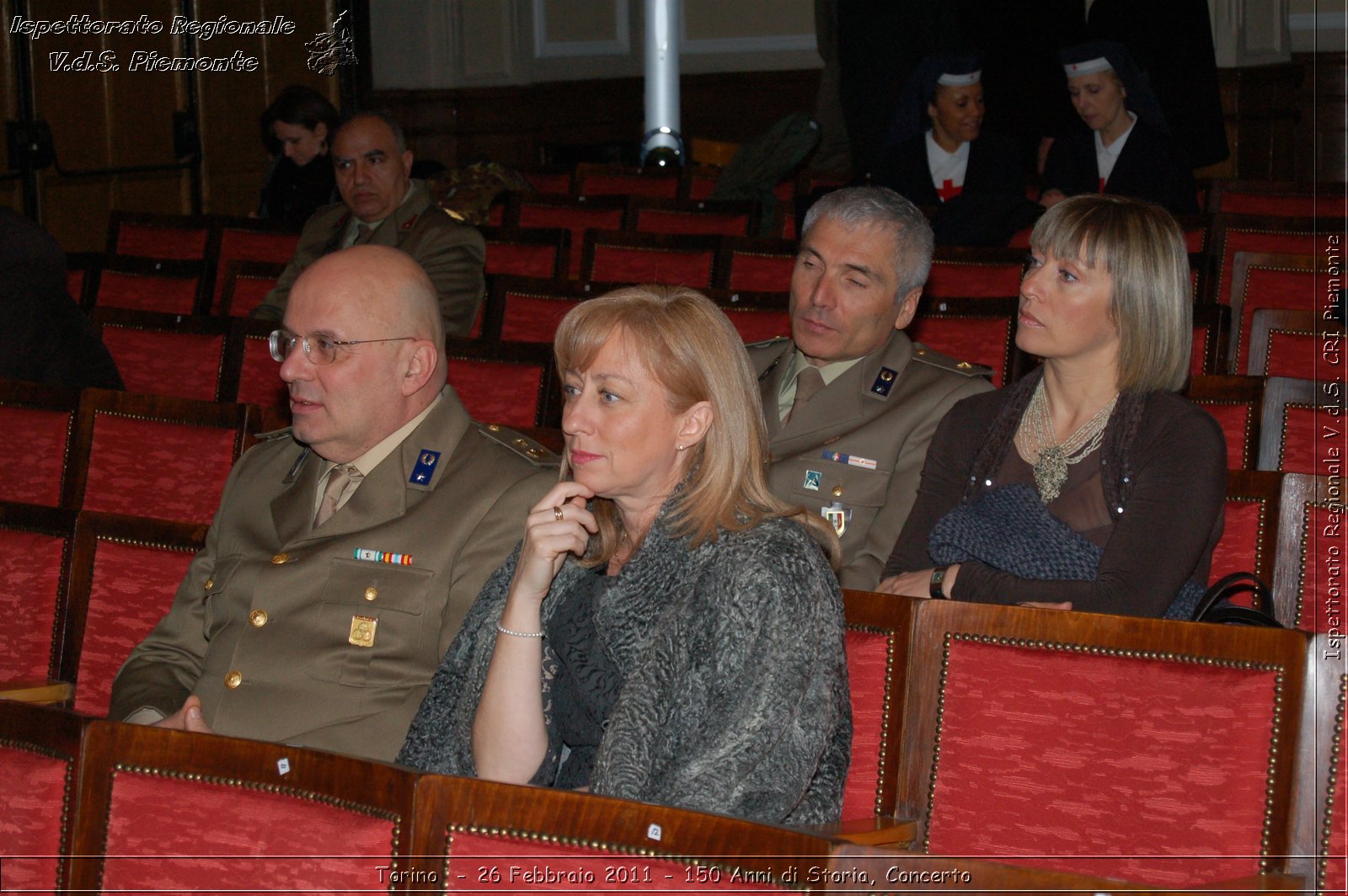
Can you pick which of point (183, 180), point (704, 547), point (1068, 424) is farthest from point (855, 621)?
point (183, 180)

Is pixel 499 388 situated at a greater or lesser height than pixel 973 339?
lesser

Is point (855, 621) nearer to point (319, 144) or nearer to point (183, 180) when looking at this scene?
point (319, 144)

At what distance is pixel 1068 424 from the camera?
2434 millimetres

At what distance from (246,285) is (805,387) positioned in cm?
269

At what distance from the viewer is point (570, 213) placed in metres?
6.05

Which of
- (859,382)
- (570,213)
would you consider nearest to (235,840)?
(859,382)

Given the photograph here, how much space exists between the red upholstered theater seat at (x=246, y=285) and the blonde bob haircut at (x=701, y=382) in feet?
10.7

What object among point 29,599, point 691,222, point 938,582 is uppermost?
point 691,222

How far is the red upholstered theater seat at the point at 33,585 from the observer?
2498mm

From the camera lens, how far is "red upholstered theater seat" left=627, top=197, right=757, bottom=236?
18.7 ft

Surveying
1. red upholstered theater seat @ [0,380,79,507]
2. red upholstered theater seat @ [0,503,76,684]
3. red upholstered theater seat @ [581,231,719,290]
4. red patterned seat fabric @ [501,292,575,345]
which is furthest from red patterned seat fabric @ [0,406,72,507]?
red upholstered theater seat @ [581,231,719,290]

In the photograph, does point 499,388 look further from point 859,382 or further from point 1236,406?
point 1236,406

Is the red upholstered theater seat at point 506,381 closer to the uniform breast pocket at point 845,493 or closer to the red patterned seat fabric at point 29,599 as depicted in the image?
the uniform breast pocket at point 845,493

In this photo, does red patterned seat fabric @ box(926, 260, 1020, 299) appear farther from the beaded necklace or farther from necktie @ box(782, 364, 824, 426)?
the beaded necklace
